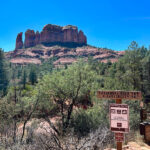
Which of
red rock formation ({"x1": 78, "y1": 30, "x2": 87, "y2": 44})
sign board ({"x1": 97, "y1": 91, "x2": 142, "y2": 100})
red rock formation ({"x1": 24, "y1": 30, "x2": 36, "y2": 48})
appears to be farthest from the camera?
red rock formation ({"x1": 24, "y1": 30, "x2": 36, "y2": 48})

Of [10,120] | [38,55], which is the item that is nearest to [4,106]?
[10,120]

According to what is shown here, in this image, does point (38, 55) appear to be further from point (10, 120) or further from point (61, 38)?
point (10, 120)

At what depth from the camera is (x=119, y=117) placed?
10.2 feet

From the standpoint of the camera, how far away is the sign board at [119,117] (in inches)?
120

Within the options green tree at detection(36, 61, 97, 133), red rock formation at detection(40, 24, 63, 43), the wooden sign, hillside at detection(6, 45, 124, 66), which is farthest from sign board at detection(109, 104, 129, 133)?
red rock formation at detection(40, 24, 63, 43)

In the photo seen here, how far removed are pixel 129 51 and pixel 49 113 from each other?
39.9 ft

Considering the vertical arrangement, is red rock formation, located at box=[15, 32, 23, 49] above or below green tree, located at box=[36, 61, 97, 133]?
above

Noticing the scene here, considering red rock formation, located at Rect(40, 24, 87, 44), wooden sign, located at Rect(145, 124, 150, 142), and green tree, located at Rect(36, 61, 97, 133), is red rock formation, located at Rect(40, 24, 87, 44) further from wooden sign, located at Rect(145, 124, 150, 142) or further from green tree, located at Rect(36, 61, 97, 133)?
wooden sign, located at Rect(145, 124, 150, 142)

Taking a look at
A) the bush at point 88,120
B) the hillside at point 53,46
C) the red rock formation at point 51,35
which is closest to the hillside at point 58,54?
the hillside at point 53,46

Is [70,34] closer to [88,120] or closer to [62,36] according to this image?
[62,36]

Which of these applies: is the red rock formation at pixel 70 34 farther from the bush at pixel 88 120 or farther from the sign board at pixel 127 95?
the sign board at pixel 127 95

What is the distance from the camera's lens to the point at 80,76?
8797mm

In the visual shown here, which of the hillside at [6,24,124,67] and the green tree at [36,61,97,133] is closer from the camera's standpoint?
the green tree at [36,61,97,133]

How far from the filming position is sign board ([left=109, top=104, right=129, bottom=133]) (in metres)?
3.05
